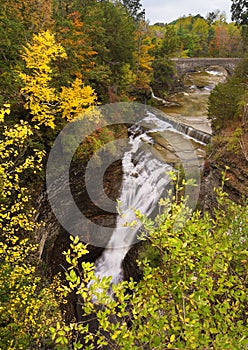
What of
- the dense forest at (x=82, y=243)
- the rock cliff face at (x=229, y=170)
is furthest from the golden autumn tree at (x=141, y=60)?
the rock cliff face at (x=229, y=170)

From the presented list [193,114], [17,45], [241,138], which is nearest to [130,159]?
[241,138]

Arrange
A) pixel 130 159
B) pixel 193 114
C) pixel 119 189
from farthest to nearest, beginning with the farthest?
1. pixel 193 114
2. pixel 130 159
3. pixel 119 189

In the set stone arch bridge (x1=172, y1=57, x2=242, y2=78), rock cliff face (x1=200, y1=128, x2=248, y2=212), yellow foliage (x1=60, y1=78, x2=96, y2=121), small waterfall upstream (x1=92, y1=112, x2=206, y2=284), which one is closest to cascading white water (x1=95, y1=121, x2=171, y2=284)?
small waterfall upstream (x1=92, y1=112, x2=206, y2=284)

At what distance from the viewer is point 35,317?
6.00 metres

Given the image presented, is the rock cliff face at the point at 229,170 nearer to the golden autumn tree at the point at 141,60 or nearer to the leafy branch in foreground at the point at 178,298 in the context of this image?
the leafy branch in foreground at the point at 178,298

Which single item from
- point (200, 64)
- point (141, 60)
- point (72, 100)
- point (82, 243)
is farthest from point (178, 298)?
point (200, 64)

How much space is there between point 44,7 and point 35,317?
13727mm

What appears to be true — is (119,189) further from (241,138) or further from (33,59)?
(33,59)

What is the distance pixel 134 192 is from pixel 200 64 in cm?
3684

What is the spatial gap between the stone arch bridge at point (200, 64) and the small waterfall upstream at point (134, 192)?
26.2 metres

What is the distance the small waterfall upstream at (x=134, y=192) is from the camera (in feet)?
43.2

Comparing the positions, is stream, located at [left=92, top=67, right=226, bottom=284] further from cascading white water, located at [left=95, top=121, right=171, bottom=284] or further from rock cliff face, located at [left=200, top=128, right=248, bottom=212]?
rock cliff face, located at [left=200, top=128, right=248, bottom=212]

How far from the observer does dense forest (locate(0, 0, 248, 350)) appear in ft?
8.51

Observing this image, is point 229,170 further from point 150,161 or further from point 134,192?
point 150,161
